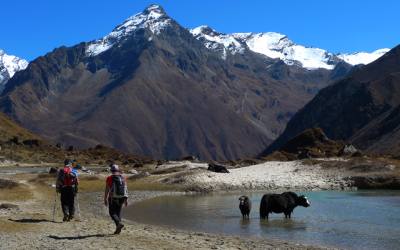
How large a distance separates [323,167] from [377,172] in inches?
291

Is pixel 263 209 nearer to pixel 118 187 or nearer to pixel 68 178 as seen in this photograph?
pixel 68 178

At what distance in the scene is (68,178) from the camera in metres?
28.6

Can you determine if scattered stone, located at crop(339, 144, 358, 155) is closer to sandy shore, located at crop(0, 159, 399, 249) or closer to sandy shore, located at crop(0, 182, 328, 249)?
sandy shore, located at crop(0, 159, 399, 249)

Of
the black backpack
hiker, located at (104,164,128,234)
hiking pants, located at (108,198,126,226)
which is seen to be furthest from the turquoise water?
the black backpack

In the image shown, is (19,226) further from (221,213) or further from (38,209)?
(221,213)

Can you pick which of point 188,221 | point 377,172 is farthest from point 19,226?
point 377,172

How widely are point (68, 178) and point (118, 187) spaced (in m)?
5.17

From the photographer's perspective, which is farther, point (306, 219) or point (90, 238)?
point (306, 219)

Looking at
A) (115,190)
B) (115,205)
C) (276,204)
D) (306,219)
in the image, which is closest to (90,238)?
(115,205)

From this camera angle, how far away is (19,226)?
26969 millimetres

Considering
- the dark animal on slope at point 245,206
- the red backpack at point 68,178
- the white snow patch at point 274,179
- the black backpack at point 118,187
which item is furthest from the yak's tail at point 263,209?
the white snow patch at point 274,179

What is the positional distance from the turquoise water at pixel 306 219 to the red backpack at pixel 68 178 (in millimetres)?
7374

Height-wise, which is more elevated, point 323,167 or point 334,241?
point 323,167

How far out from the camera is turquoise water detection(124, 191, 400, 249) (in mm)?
28941
